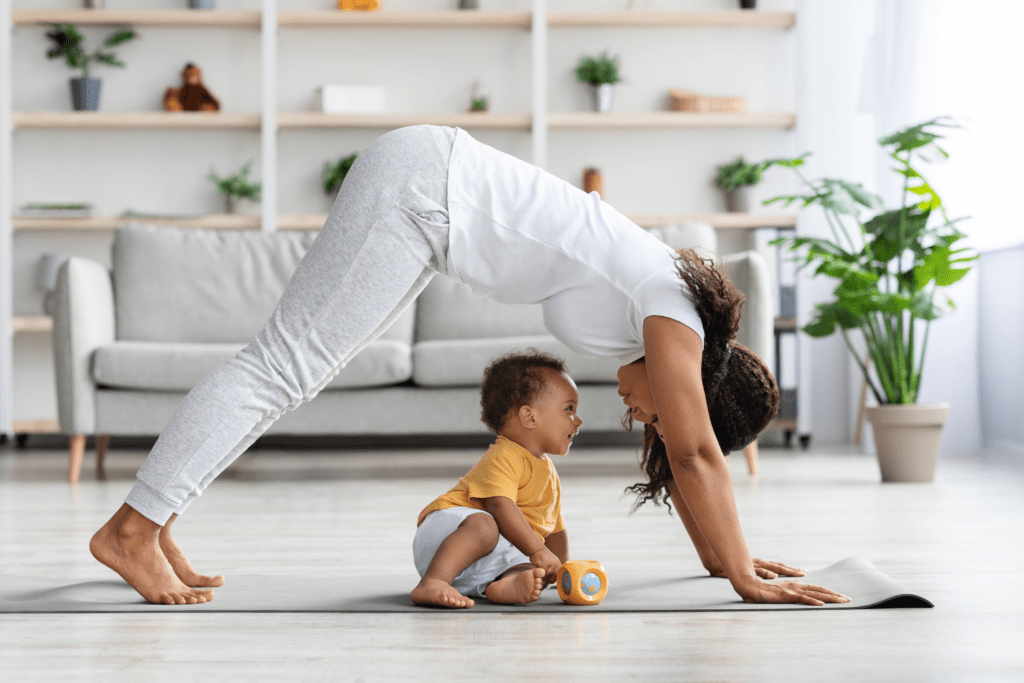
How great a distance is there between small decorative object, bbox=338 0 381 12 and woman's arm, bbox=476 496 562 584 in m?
3.59

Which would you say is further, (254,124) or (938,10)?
(254,124)

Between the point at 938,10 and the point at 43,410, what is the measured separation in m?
4.08

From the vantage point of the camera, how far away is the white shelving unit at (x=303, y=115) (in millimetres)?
4195

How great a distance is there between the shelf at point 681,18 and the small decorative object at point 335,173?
113 centimetres

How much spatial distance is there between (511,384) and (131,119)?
11.5 feet

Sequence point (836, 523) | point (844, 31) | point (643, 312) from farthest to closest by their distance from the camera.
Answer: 1. point (844, 31)
2. point (836, 523)
3. point (643, 312)

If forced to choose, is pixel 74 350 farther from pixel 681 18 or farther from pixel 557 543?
pixel 681 18

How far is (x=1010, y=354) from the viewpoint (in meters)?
3.37

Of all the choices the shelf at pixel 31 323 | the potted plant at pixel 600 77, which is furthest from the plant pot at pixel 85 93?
the potted plant at pixel 600 77

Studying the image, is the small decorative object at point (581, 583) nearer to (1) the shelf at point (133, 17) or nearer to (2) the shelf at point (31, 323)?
(2) the shelf at point (31, 323)

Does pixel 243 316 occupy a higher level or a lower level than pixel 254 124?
lower

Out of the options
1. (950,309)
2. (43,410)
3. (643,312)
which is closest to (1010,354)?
(950,309)

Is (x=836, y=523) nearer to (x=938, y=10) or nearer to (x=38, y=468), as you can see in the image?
(x=938, y=10)

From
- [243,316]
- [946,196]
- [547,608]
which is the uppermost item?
[946,196]
